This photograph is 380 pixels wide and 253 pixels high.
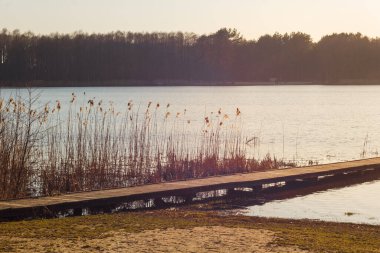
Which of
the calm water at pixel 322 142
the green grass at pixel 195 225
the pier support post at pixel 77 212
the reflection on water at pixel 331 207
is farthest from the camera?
the calm water at pixel 322 142

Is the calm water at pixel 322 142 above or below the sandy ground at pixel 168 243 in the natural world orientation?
below

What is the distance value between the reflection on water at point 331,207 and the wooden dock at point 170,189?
775mm

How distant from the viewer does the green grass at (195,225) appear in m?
7.82

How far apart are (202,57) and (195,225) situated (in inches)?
3445

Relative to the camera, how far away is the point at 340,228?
942 centimetres

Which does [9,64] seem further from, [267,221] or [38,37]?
[267,221]

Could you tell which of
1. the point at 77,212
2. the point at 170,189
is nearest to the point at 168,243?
the point at 77,212

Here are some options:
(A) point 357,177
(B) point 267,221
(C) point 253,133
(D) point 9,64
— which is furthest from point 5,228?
(D) point 9,64

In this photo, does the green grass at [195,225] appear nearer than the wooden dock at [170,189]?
Yes

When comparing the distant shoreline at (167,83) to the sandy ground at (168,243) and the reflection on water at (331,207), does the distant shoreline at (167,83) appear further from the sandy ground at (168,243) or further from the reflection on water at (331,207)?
the sandy ground at (168,243)

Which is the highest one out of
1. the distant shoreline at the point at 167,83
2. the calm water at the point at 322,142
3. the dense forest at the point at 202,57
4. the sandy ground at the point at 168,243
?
the dense forest at the point at 202,57

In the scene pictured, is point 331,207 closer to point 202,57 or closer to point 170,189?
point 170,189

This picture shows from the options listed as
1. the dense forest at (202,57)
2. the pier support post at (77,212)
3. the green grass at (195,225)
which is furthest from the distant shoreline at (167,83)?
the green grass at (195,225)

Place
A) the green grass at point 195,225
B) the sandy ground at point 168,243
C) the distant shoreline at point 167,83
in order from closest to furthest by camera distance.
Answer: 1. the sandy ground at point 168,243
2. the green grass at point 195,225
3. the distant shoreline at point 167,83
